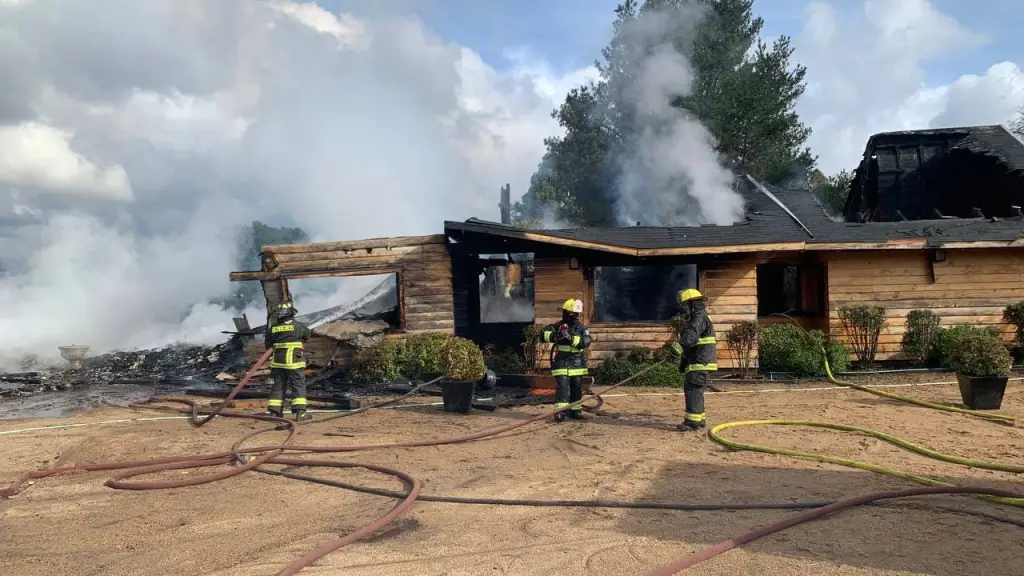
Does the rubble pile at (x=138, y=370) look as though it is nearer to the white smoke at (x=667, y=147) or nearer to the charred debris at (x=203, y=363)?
the charred debris at (x=203, y=363)

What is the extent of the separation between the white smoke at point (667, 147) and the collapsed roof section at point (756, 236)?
3.84 metres

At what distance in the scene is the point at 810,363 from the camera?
1164cm

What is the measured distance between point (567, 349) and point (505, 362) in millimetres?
4843

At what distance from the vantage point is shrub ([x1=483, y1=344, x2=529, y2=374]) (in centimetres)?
1273

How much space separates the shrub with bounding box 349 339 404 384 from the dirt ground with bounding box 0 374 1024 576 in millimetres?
3884

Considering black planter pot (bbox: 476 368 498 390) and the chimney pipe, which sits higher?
the chimney pipe

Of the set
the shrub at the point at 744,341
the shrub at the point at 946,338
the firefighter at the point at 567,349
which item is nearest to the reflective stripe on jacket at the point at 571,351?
the firefighter at the point at 567,349

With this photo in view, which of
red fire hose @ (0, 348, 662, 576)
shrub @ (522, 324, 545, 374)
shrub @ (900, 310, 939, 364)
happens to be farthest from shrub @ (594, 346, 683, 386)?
shrub @ (900, 310, 939, 364)

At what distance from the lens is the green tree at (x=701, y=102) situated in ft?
76.7

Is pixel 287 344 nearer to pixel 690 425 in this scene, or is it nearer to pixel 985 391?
pixel 690 425

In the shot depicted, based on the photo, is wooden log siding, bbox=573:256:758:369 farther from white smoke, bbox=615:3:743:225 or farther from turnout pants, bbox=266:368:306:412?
turnout pants, bbox=266:368:306:412

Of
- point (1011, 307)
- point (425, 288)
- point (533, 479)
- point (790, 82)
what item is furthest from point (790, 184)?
point (533, 479)

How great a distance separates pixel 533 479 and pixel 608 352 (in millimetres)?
6922

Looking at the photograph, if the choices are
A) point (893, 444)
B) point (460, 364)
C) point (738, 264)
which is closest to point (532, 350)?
point (460, 364)
